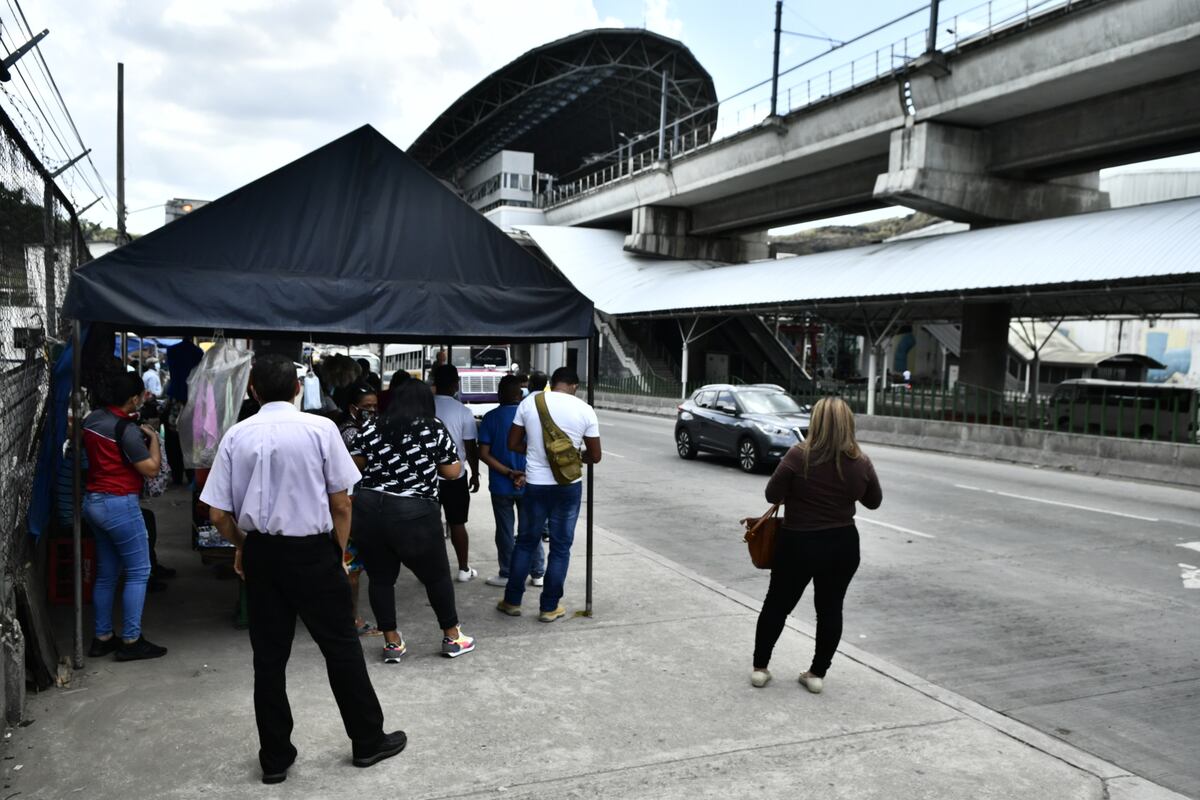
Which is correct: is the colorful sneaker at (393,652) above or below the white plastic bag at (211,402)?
below

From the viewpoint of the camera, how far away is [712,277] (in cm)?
4053

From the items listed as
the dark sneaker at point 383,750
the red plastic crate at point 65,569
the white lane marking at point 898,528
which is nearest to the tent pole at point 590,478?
the dark sneaker at point 383,750

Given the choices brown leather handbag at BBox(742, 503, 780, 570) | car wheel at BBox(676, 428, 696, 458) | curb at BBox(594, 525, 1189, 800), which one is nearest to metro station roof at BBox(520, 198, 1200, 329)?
car wheel at BBox(676, 428, 696, 458)

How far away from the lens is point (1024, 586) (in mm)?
8250

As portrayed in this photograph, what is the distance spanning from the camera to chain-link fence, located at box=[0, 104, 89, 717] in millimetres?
4594

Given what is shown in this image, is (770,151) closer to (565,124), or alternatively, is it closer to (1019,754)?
(1019,754)

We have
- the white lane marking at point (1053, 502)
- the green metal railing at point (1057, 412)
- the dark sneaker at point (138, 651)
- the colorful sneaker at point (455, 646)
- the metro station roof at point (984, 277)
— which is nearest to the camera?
the dark sneaker at point (138, 651)

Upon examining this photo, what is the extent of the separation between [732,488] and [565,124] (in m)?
63.6

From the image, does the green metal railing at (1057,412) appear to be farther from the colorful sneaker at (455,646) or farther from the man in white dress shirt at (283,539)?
the man in white dress shirt at (283,539)

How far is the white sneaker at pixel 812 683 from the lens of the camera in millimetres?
5266

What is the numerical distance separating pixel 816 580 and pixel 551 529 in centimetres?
208

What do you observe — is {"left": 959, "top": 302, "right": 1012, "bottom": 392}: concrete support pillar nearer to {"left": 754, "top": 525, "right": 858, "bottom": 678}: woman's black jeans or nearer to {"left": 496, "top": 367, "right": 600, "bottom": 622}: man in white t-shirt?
{"left": 496, "top": 367, "right": 600, "bottom": 622}: man in white t-shirt

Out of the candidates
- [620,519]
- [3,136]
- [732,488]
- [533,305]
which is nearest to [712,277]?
[732,488]

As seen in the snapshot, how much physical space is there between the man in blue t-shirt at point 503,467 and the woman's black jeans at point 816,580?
8.18 ft
